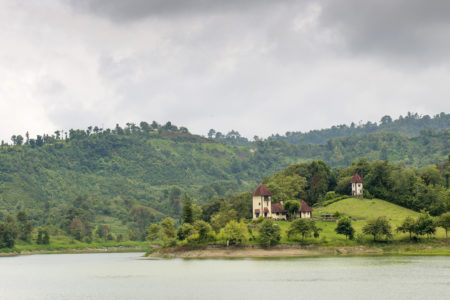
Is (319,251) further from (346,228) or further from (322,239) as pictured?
(346,228)

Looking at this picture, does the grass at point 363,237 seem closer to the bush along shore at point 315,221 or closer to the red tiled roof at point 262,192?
the bush along shore at point 315,221

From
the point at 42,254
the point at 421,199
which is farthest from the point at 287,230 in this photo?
the point at 42,254

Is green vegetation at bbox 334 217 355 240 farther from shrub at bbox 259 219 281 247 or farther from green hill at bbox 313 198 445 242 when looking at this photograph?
shrub at bbox 259 219 281 247

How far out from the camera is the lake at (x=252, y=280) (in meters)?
65.2

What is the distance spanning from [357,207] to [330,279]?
67386 mm

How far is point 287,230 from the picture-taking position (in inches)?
4653

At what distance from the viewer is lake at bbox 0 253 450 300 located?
6519 centimetres

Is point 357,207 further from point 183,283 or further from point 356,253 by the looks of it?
point 183,283

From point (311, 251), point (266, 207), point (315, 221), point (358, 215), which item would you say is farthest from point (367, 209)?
point (311, 251)

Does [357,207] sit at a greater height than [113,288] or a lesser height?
greater


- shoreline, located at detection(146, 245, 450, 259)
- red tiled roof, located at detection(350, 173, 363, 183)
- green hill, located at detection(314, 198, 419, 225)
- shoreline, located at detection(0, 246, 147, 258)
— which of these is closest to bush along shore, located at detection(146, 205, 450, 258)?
shoreline, located at detection(146, 245, 450, 259)

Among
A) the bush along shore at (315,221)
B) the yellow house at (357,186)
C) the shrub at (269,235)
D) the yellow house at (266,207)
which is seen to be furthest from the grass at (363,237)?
the yellow house at (266,207)

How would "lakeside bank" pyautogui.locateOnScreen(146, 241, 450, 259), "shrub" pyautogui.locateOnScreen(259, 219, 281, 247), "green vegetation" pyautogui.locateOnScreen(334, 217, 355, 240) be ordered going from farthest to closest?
1. "green vegetation" pyautogui.locateOnScreen(334, 217, 355, 240)
2. "shrub" pyautogui.locateOnScreen(259, 219, 281, 247)
3. "lakeside bank" pyautogui.locateOnScreen(146, 241, 450, 259)

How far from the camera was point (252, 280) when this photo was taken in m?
77.0
